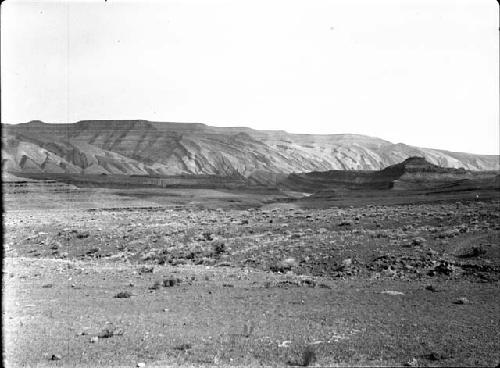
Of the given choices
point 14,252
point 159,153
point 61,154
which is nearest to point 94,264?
point 14,252

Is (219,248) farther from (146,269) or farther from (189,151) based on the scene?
(189,151)

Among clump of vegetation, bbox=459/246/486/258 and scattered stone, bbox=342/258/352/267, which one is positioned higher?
clump of vegetation, bbox=459/246/486/258

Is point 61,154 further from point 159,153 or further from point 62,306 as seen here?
point 62,306

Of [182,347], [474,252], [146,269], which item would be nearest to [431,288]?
[474,252]

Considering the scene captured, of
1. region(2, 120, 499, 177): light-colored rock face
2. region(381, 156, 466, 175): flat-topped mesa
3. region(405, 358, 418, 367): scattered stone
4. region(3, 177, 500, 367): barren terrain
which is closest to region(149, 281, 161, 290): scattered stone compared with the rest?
region(3, 177, 500, 367): barren terrain

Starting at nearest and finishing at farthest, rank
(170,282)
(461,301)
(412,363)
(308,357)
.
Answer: (308,357), (412,363), (461,301), (170,282)

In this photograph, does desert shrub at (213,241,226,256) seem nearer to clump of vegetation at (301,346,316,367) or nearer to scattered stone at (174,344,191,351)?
scattered stone at (174,344,191,351)

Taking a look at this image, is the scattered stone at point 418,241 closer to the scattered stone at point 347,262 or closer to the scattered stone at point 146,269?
the scattered stone at point 347,262
